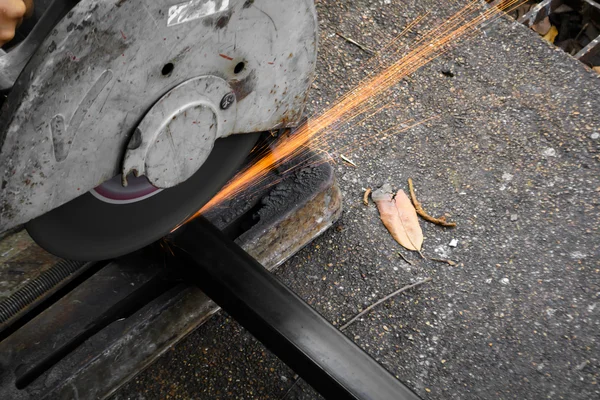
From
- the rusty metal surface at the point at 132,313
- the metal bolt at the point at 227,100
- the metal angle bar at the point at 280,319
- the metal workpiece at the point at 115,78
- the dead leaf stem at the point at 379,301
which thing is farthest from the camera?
the dead leaf stem at the point at 379,301

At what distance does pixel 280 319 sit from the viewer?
1659 millimetres

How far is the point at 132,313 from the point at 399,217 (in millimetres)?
989

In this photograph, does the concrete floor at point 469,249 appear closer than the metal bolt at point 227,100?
No

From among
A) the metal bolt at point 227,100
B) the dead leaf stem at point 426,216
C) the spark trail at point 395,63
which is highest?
the metal bolt at point 227,100

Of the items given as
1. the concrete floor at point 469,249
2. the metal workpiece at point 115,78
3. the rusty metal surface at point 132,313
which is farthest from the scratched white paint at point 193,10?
the concrete floor at point 469,249

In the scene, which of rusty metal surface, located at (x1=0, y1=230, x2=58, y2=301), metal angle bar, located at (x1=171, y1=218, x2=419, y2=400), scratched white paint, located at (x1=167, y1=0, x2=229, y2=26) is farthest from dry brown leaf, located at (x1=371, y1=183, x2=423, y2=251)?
scratched white paint, located at (x1=167, y1=0, x2=229, y2=26)

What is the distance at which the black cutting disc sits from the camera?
1.45 meters

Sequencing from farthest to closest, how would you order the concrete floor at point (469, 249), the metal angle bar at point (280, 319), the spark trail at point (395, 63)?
the spark trail at point (395, 63) < the concrete floor at point (469, 249) < the metal angle bar at point (280, 319)

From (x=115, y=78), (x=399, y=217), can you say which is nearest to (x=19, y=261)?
(x=115, y=78)

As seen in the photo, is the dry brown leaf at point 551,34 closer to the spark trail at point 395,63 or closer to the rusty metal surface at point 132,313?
the spark trail at point 395,63

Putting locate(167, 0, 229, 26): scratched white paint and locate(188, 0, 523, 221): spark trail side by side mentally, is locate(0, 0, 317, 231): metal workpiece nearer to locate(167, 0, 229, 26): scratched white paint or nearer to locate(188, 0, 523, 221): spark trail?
locate(167, 0, 229, 26): scratched white paint

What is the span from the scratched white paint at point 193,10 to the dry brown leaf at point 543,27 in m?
2.42

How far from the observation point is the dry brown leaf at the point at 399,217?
2.25 meters

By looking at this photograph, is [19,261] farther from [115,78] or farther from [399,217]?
[399,217]
